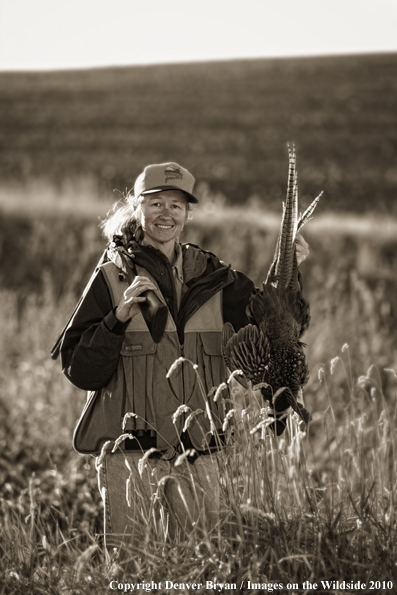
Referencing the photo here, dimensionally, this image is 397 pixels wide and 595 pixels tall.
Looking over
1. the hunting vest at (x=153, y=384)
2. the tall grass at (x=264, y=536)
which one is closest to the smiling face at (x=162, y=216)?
the hunting vest at (x=153, y=384)

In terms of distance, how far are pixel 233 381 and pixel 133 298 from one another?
1.75 ft

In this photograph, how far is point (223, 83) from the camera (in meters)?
34.4

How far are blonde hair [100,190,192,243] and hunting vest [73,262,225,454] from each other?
19cm

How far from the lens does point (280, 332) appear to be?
3.06 metres

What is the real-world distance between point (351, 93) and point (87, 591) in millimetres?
30989

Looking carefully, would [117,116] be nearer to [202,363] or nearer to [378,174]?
[378,174]

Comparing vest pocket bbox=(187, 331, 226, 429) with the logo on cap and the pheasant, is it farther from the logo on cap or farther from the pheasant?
the logo on cap

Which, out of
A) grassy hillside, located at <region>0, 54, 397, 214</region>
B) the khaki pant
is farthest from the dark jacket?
grassy hillside, located at <region>0, 54, 397, 214</region>

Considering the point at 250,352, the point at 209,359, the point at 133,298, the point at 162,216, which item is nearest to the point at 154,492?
the point at 209,359

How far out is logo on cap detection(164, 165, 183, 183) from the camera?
124 inches

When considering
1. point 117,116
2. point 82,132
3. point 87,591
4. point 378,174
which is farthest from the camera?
point 117,116

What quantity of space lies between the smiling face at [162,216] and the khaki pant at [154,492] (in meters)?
0.96

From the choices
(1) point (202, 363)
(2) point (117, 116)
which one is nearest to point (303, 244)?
(1) point (202, 363)

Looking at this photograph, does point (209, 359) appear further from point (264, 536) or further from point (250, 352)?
point (264, 536)
